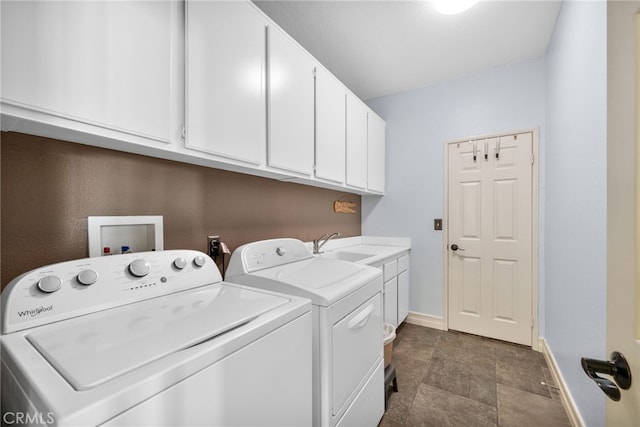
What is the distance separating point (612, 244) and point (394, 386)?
1741mm

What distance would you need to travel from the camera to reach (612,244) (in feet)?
1.87

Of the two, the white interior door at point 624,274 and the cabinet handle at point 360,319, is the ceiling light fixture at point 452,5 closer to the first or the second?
the white interior door at point 624,274

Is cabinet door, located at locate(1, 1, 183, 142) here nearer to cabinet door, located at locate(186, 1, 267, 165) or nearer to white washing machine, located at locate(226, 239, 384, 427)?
cabinet door, located at locate(186, 1, 267, 165)

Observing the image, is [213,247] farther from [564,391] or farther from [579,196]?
[564,391]

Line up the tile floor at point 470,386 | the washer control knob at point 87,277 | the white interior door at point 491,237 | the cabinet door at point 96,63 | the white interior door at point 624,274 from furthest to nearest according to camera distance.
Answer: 1. the white interior door at point 491,237
2. the tile floor at point 470,386
3. the washer control knob at point 87,277
4. the cabinet door at point 96,63
5. the white interior door at point 624,274

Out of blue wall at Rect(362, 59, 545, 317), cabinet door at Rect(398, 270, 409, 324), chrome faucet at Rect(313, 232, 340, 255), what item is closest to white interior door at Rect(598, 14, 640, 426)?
chrome faucet at Rect(313, 232, 340, 255)

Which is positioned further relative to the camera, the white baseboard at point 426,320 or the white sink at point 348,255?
the white baseboard at point 426,320

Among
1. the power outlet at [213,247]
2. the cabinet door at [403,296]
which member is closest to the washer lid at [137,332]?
the power outlet at [213,247]

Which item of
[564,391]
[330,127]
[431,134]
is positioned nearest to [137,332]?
[330,127]

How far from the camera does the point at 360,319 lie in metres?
1.29

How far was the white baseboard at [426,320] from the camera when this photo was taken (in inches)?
113

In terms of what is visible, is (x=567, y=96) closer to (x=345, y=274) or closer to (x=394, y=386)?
(x=345, y=274)

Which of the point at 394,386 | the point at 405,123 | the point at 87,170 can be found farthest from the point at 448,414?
the point at 405,123

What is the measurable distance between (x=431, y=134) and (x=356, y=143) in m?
0.98
